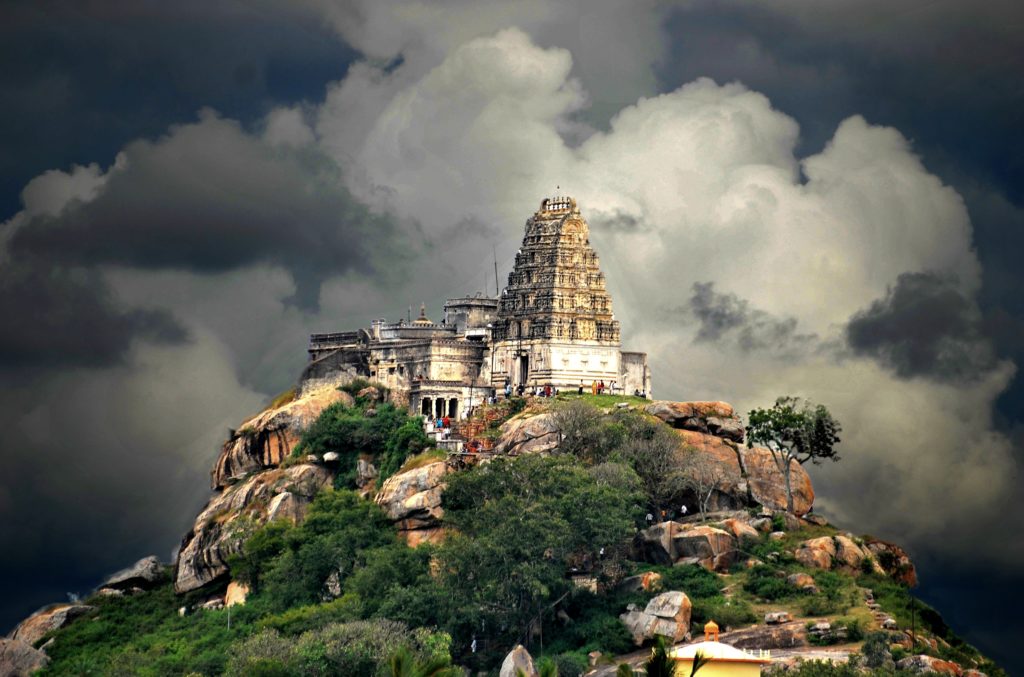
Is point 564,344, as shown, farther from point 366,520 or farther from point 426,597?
point 426,597

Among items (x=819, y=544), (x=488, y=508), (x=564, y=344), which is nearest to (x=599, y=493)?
(x=488, y=508)

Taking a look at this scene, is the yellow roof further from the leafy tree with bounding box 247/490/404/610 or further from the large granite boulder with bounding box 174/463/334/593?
the large granite boulder with bounding box 174/463/334/593

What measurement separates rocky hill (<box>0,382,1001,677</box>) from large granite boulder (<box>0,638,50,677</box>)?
160mm

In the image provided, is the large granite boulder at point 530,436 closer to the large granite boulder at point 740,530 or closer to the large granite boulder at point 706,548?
the large granite boulder at point 706,548

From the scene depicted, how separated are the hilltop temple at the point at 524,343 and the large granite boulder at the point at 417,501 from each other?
11.8 metres

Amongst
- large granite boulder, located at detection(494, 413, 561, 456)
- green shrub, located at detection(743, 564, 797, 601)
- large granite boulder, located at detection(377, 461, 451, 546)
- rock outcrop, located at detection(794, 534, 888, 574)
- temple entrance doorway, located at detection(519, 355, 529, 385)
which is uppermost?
temple entrance doorway, located at detection(519, 355, 529, 385)

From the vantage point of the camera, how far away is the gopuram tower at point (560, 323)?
5335 inches

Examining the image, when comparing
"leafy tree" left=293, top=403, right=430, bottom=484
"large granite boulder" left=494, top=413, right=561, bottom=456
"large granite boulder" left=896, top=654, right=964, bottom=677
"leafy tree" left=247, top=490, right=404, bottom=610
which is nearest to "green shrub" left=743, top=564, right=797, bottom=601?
"large granite boulder" left=896, top=654, right=964, bottom=677


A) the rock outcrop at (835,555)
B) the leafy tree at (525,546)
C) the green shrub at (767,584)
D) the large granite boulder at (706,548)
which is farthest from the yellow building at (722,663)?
the rock outcrop at (835,555)

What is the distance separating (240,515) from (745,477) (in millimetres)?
34158

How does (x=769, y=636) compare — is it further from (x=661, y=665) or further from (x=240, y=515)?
(x=240, y=515)

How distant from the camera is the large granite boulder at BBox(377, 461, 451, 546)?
120 m

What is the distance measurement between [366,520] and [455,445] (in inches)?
354

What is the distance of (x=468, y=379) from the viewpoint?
13738 cm
